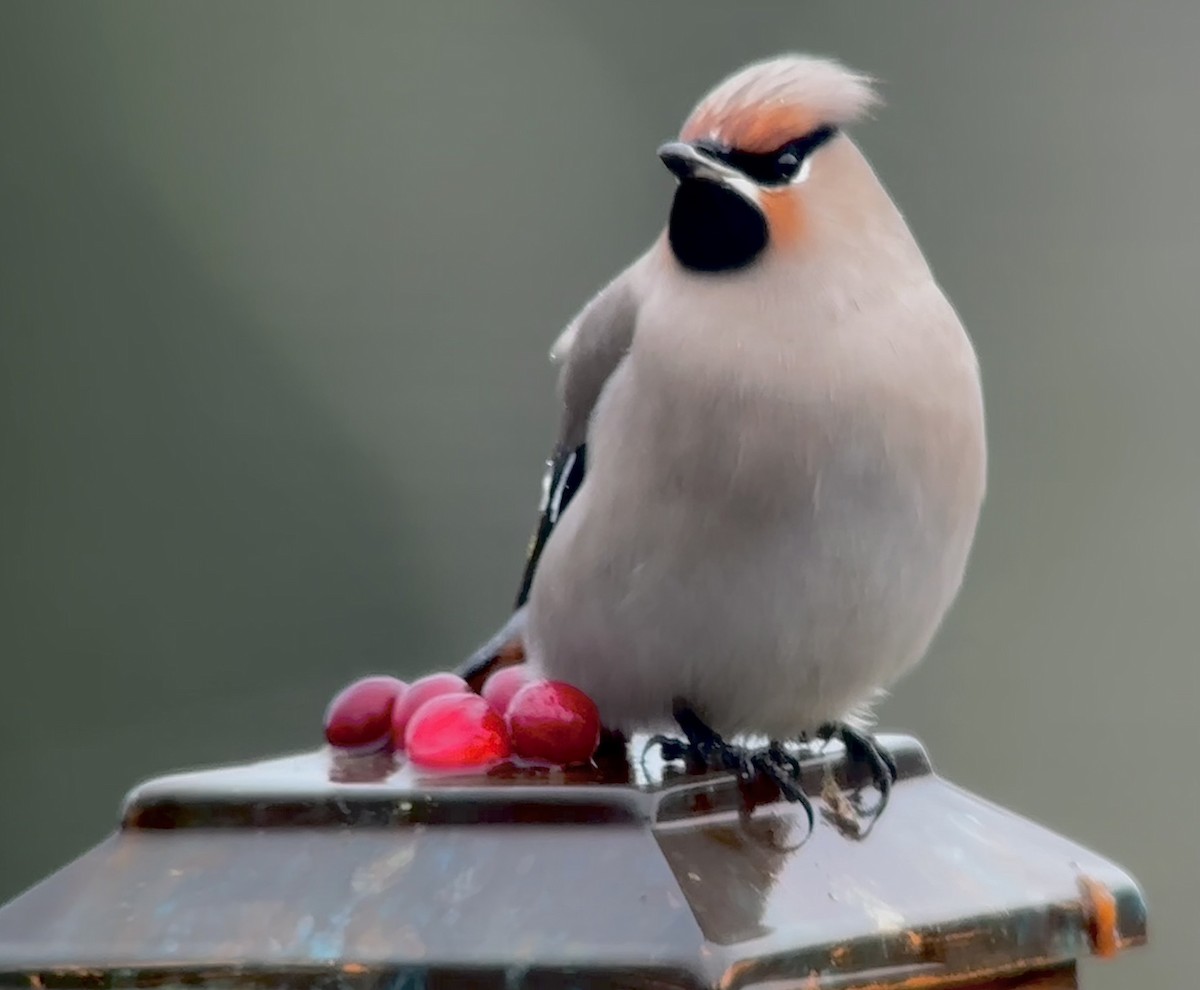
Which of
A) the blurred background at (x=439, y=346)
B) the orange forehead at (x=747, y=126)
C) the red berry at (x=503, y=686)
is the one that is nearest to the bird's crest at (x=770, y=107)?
the orange forehead at (x=747, y=126)

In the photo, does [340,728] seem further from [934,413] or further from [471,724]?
[934,413]

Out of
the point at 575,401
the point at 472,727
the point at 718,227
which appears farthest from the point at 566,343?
the point at 472,727

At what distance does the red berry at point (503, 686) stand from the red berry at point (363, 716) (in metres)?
0.10

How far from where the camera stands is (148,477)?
6.00 meters

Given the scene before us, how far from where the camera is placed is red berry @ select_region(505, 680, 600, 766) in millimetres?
2268

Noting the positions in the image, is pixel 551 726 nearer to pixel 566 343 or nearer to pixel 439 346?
pixel 566 343

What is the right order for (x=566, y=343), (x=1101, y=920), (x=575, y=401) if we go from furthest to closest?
(x=566, y=343) < (x=575, y=401) < (x=1101, y=920)

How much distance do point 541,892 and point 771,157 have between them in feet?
3.29

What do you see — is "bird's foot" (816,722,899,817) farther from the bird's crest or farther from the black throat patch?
the bird's crest

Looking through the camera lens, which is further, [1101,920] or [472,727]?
[472,727]

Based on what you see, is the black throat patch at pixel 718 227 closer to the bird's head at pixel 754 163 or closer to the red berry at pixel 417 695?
the bird's head at pixel 754 163

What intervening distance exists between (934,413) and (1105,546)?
12.0 feet

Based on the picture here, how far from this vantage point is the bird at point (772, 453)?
2.49 meters

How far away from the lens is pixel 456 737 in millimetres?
2271
